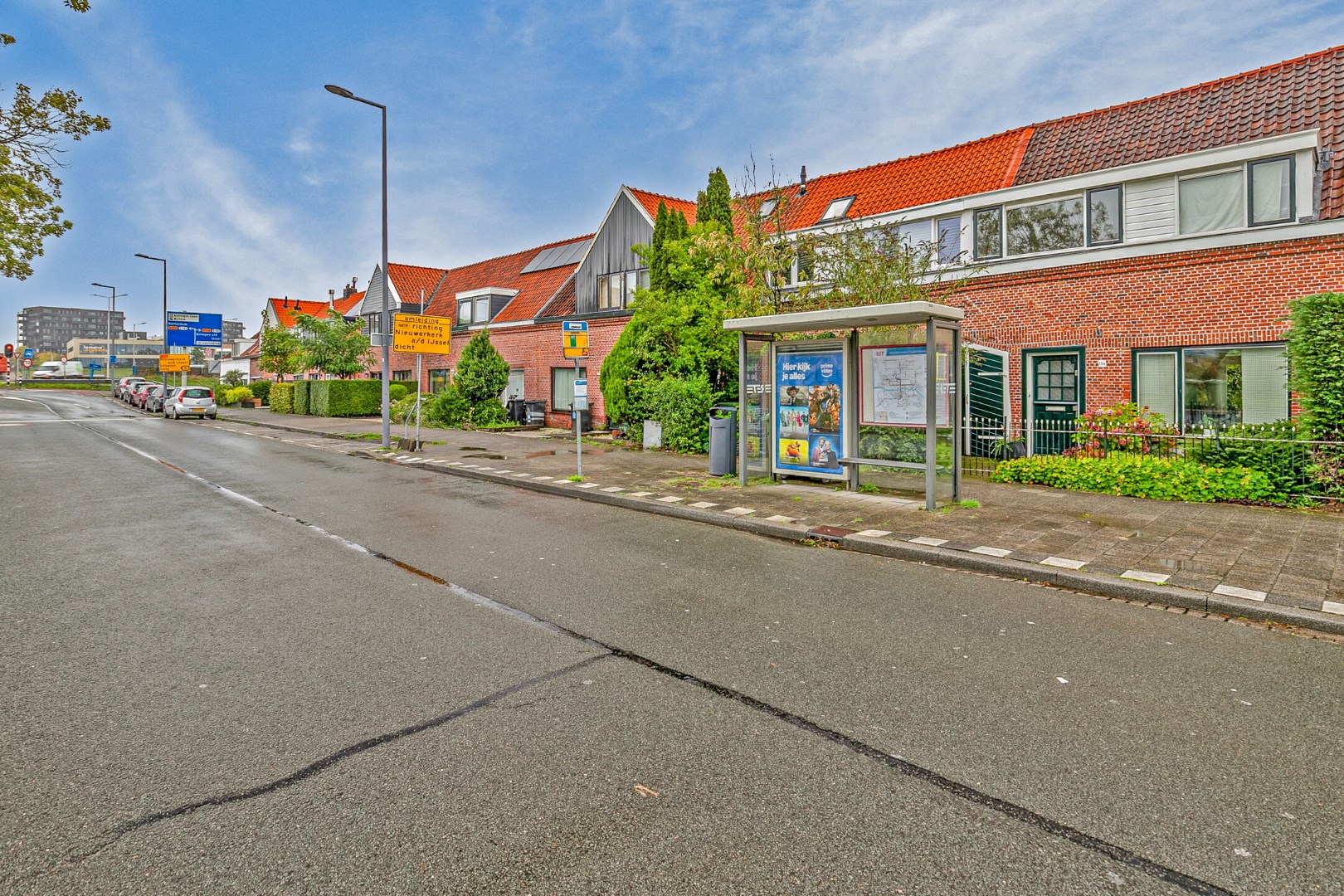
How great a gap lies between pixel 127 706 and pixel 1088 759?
15.5 feet

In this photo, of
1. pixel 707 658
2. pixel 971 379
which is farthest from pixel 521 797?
pixel 971 379

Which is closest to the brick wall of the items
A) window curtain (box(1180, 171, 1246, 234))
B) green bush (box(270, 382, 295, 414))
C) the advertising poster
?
window curtain (box(1180, 171, 1246, 234))

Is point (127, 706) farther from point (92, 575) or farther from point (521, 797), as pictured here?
point (92, 575)

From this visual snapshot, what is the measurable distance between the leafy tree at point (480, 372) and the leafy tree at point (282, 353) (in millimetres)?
14887

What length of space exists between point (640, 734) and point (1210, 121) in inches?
668

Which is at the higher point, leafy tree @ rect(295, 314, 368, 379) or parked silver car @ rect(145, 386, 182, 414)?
leafy tree @ rect(295, 314, 368, 379)

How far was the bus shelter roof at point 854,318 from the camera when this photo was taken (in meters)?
A: 10.1

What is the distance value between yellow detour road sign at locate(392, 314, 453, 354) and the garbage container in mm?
9662

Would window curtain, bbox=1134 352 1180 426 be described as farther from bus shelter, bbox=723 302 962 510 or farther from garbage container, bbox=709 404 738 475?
garbage container, bbox=709 404 738 475

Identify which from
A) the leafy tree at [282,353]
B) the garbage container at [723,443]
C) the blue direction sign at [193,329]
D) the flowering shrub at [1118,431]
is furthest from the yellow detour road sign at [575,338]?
the blue direction sign at [193,329]

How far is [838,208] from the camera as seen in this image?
20.3m

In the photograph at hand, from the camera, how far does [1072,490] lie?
1146cm

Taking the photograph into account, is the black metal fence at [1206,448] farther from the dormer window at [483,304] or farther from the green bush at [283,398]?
the green bush at [283,398]

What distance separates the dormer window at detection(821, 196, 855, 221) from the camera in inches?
781
